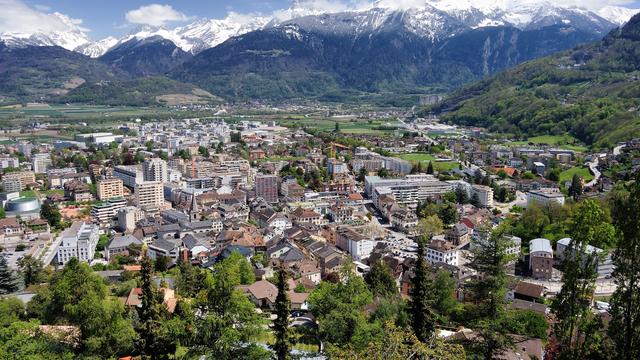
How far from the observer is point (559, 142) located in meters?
48.9

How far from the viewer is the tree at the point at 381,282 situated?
1612 cm

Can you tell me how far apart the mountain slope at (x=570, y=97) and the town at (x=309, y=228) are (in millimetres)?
5513

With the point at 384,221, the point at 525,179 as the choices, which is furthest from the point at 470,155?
the point at 384,221

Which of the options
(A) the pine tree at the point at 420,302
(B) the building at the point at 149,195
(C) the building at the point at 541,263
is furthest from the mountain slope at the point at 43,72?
(A) the pine tree at the point at 420,302

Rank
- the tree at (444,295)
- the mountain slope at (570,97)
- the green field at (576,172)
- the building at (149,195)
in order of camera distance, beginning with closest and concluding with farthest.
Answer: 1. the tree at (444,295)
2. the building at (149,195)
3. the green field at (576,172)
4. the mountain slope at (570,97)

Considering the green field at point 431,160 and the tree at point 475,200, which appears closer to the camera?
the tree at point 475,200

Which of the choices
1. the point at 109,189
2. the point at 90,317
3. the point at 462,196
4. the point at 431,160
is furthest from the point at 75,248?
the point at 431,160

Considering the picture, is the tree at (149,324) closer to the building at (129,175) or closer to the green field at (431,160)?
the building at (129,175)

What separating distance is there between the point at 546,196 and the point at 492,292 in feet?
73.2

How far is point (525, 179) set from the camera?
3534cm

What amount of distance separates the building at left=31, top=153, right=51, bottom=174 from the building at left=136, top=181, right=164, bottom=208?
15.1 metres

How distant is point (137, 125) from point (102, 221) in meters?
46.0

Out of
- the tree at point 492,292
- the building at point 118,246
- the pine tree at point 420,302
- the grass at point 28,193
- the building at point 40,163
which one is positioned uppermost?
the tree at point 492,292

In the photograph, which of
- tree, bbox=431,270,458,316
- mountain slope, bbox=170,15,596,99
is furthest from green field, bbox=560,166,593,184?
mountain slope, bbox=170,15,596,99
